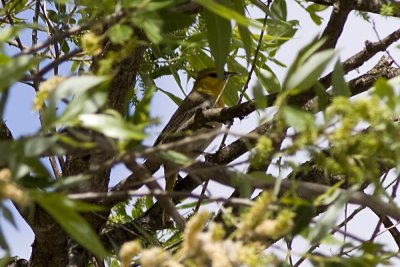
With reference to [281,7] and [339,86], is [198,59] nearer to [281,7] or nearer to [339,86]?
[281,7]

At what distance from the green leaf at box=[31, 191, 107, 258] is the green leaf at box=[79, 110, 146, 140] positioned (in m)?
0.10

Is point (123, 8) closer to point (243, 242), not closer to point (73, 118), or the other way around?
point (73, 118)

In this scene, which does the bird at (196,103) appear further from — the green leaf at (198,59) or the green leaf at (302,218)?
the green leaf at (302,218)

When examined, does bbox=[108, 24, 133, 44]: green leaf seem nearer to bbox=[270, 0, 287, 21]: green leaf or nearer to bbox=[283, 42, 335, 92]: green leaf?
bbox=[283, 42, 335, 92]: green leaf

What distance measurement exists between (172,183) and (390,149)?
2213mm

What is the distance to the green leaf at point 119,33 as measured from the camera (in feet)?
4.16

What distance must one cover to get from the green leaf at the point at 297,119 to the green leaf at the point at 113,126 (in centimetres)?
19

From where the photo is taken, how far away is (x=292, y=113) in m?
1.17

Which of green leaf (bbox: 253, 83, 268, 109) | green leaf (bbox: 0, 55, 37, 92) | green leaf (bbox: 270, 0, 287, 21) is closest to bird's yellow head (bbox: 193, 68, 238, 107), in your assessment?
green leaf (bbox: 270, 0, 287, 21)

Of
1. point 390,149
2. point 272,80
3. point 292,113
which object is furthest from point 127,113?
point 272,80

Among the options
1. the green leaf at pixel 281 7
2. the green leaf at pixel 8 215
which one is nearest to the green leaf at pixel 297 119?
the green leaf at pixel 8 215

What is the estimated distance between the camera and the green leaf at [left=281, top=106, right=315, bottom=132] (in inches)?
44.9

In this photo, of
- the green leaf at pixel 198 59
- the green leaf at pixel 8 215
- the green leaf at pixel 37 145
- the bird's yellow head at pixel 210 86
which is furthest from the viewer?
the bird's yellow head at pixel 210 86

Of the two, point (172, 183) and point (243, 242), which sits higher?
point (172, 183)
